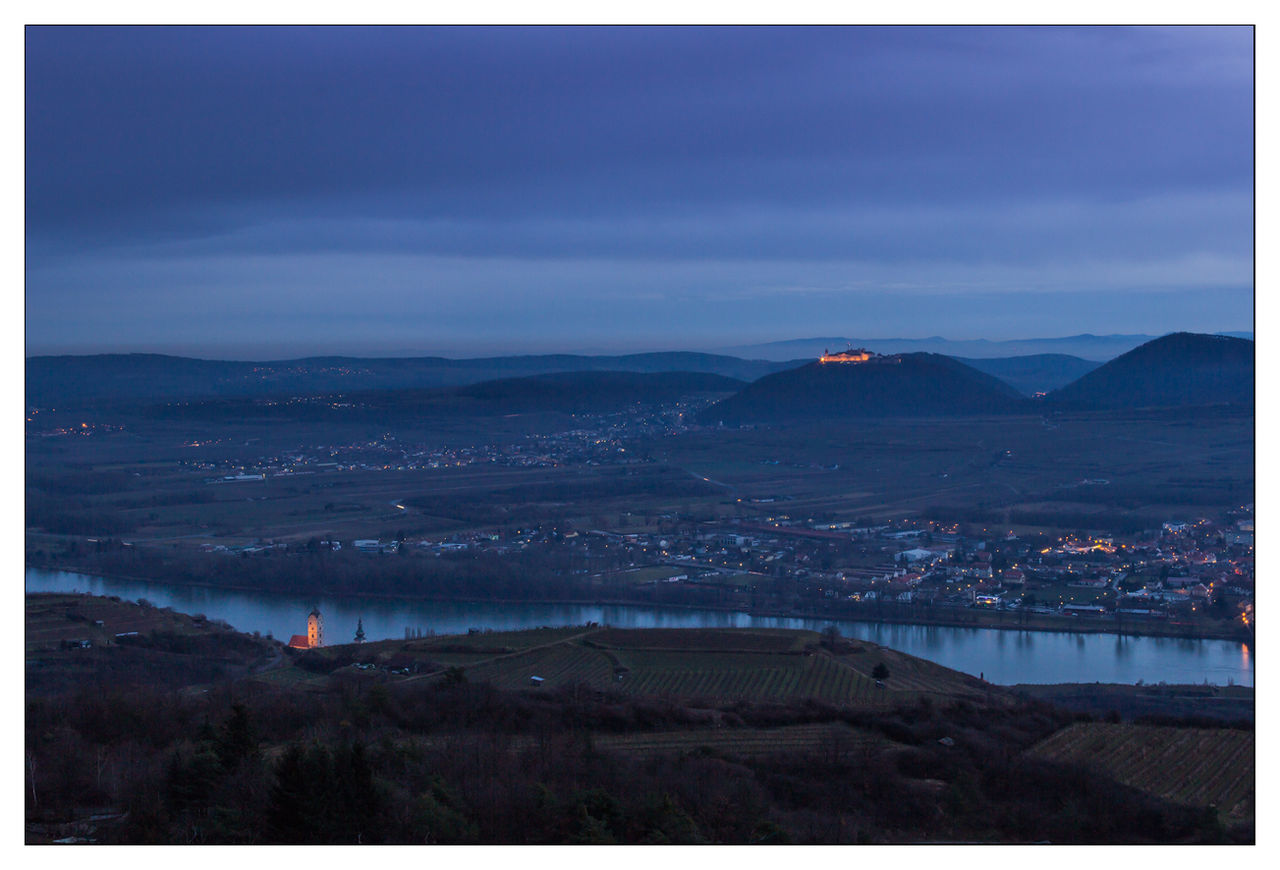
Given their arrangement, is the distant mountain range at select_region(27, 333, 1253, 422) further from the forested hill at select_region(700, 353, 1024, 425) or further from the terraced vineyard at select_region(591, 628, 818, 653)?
the terraced vineyard at select_region(591, 628, 818, 653)

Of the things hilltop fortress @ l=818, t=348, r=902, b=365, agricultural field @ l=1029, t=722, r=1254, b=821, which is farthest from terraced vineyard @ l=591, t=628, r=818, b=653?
hilltop fortress @ l=818, t=348, r=902, b=365

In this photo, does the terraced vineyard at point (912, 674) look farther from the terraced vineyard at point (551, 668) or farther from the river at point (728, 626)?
the terraced vineyard at point (551, 668)

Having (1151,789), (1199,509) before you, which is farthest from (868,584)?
(1151,789)

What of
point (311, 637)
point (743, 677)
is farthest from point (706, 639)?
point (311, 637)

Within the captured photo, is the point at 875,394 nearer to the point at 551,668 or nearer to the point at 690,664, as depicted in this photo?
the point at 690,664

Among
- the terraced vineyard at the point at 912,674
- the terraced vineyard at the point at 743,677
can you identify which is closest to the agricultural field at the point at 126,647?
the terraced vineyard at the point at 743,677

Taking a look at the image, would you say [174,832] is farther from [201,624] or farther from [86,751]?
[201,624]
